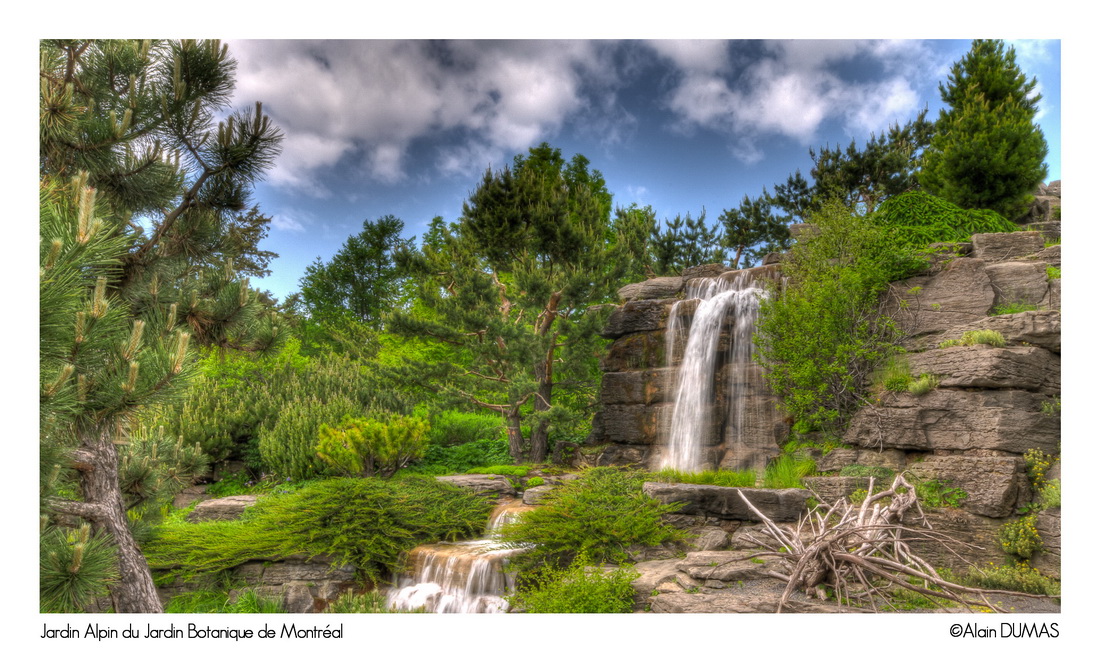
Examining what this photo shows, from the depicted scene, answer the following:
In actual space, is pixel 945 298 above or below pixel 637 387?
above

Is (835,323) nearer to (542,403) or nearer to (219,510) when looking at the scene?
(542,403)

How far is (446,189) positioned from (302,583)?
12.0m

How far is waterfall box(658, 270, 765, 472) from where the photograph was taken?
11.0 m

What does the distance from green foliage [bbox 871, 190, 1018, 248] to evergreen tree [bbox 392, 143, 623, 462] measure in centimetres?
529

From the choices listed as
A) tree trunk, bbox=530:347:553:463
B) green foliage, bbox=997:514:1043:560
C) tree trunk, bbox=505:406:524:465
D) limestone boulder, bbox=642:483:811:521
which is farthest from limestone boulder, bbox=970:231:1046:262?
tree trunk, bbox=505:406:524:465

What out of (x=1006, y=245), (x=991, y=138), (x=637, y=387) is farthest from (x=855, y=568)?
(x=991, y=138)

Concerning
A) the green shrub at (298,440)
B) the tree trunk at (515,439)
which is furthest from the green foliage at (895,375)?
the green shrub at (298,440)

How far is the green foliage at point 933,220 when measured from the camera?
33.7 feet

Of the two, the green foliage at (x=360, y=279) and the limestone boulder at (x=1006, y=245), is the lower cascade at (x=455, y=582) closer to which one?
the limestone boulder at (x=1006, y=245)

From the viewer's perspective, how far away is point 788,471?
885 centimetres

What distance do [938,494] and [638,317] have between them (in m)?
6.85

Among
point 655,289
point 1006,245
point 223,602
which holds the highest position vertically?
point 1006,245
